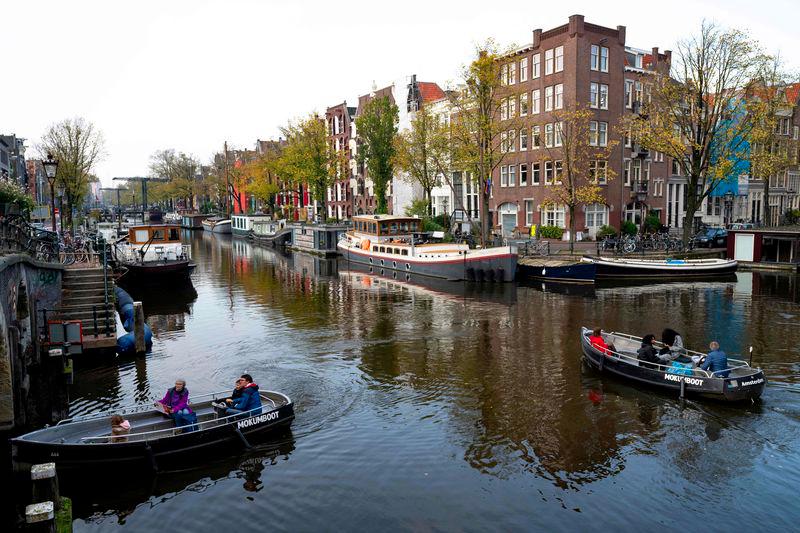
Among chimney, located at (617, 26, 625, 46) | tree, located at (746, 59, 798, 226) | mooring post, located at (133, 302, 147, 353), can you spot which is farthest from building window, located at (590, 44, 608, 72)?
mooring post, located at (133, 302, 147, 353)

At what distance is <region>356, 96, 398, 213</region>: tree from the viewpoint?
70812 mm

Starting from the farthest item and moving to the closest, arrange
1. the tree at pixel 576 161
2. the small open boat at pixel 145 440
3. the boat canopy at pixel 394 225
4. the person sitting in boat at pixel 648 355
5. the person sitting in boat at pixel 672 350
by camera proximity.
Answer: the boat canopy at pixel 394 225 → the tree at pixel 576 161 → the person sitting in boat at pixel 672 350 → the person sitting in boat at pixel 648 355 → the small open boat at pixel 145 440

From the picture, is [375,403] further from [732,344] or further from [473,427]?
[732,344]

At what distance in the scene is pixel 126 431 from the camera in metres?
14.7

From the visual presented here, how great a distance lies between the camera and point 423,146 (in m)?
62.2

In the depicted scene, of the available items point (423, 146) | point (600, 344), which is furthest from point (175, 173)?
point (600, 344)

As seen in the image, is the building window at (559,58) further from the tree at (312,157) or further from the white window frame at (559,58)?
the tree at (312,157)

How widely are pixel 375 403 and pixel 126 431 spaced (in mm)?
7211

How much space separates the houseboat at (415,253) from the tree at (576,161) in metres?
9.49

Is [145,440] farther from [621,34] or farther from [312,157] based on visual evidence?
[312,157]

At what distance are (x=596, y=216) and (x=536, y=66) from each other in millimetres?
15806

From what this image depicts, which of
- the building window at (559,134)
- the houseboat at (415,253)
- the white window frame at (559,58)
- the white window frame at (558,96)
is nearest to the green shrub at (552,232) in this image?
the building window at (559,134)

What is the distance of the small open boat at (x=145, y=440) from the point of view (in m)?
13.8

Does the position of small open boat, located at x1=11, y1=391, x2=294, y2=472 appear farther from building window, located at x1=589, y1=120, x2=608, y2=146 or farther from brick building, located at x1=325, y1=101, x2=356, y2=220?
brick building, located at x1=325, y1=101, x2=356, y2=220
